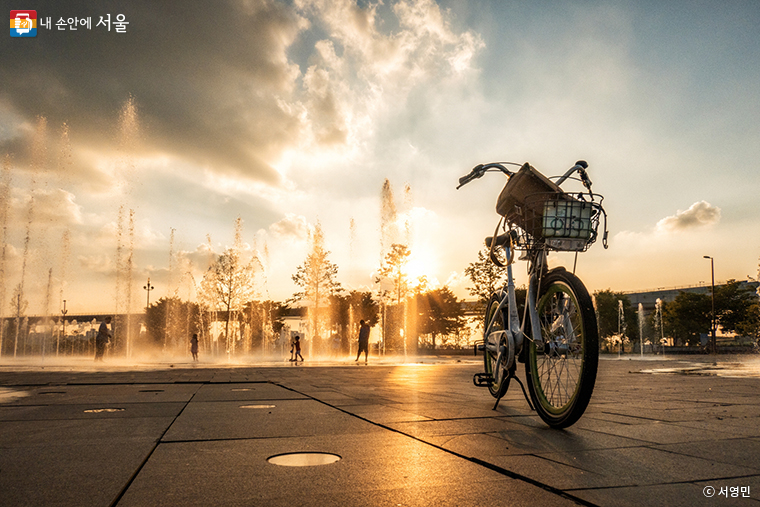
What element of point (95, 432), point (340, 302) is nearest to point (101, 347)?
point (95, 432)

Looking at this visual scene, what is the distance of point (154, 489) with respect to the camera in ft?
7.79

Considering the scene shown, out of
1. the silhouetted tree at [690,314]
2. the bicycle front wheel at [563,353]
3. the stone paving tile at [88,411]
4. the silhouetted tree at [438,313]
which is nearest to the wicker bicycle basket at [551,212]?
the bicycle front wheel at [563,353]

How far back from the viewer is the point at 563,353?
421 cm

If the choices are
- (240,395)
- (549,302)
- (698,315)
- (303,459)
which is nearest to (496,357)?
(549,302)

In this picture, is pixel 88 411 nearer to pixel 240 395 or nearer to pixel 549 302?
pixel 240 395

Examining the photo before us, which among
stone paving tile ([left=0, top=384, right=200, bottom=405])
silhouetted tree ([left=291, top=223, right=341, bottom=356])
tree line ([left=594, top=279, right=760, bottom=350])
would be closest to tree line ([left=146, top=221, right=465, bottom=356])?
silhouetted tree ([left=291, top=223, right=341, bottom=356])

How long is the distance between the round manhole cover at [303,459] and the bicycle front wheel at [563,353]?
6.02ft

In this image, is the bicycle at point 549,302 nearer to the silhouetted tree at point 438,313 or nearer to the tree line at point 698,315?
the silhouetted tree at point 438,313

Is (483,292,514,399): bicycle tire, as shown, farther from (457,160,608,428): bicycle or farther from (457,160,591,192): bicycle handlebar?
(457,160,591,192): bicycle handlebar

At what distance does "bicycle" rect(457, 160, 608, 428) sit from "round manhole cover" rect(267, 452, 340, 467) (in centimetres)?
183

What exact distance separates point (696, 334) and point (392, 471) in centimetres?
7354

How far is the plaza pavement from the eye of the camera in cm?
227

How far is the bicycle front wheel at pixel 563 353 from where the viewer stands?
3701 millimetres

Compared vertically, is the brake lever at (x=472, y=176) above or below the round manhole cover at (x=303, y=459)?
above
